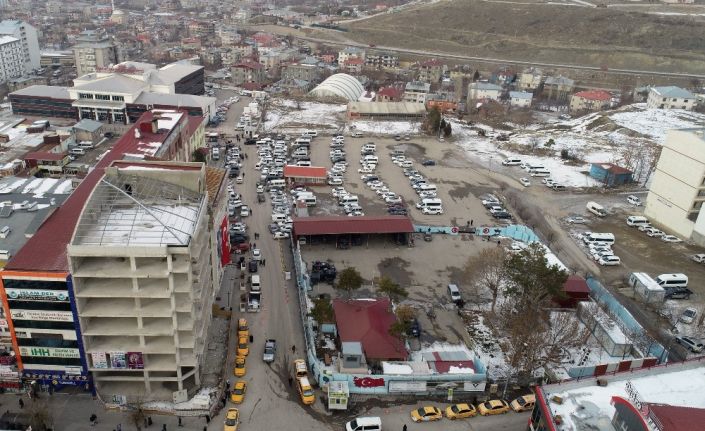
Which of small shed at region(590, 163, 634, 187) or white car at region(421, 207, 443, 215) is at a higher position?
small shed at region(590, 163, 634, 187)

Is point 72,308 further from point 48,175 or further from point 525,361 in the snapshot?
point 48,175

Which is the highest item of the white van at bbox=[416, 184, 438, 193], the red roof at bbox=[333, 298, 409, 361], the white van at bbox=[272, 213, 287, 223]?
the red roof at bbox=[333, 298, 409, 361]

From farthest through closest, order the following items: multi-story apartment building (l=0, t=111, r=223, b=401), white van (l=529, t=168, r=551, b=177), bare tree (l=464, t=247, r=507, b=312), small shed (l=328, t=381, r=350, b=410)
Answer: white van (l=529, t=168, r=551, b=177) → bare tree (l=464, t=247, r=507, b=312) → small shed (l=328, t=381, r=350, b=410) → multi-story apartment building (l=0, t=111, r=223, b=401)

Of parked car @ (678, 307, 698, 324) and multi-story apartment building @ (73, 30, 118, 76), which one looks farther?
multi-story apartment building @ (73, 30, 118, 76)

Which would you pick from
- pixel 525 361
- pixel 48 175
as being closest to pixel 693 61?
pixel 525 361

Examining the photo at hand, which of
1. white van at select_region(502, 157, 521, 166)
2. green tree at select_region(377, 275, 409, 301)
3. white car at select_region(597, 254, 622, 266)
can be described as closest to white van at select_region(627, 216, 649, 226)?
white car at select_region(597, 254, 622, 266)

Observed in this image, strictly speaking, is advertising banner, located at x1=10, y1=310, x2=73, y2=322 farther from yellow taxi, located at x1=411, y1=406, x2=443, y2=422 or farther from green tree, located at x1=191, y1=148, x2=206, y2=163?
green tree, located at x1=191, y1=148, x2=206, y2=163

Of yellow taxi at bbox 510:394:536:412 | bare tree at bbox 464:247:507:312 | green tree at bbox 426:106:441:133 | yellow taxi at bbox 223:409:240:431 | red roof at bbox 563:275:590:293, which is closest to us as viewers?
yellow taxi at bbox 223:409:240:431

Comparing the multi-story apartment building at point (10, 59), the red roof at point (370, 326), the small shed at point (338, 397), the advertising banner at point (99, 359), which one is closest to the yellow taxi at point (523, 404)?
the red roof at point (370, 326)

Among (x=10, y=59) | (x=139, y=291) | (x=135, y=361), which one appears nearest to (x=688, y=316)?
(x=139, y=291)
